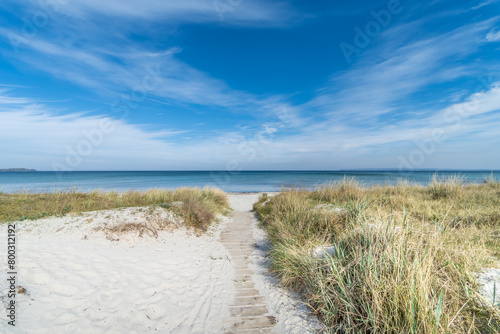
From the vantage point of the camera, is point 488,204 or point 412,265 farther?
point 488,204

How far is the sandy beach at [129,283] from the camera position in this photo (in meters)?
3.42

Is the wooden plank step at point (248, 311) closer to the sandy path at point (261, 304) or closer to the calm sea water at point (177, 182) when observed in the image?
the sandy path at point (261, 304)

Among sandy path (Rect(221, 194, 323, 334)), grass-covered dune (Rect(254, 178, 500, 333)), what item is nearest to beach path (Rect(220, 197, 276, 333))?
sandy path (Rect(221, 194, 323, 334))

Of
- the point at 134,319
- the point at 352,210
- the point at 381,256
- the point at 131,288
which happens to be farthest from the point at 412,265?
the point at 131,288

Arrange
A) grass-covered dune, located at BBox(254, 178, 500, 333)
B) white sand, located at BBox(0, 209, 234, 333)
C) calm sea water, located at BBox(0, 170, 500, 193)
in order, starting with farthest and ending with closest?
calm sea water, located at BBox(0, 170, 500, 193) < white sand, located at BBox(0, 209, 234, 333) < grass-covered dune, located at BBox(254, 178, 500, 333)

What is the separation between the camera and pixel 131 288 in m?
4.46

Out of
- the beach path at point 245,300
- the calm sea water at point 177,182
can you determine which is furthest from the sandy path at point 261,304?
the calm sea water at point 177,182

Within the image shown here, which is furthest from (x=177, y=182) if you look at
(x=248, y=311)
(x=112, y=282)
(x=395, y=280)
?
(x=395, y=280)

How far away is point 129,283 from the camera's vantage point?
15.2 feet

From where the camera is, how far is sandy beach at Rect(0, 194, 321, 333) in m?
3.42

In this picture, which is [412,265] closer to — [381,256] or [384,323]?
[381,256]

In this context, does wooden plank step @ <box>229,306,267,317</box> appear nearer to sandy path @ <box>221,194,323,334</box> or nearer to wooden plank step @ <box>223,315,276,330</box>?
sandy path @ <box>221,194,323,334</box>

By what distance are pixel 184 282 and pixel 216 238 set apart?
3402 millimetres

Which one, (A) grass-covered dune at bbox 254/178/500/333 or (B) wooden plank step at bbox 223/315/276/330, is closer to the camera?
(A) grass-covered dune at bbox 254/178/500/333
